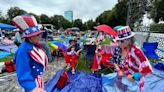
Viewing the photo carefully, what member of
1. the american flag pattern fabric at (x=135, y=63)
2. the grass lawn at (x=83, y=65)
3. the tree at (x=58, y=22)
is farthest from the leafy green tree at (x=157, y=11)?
the tree at (x=58, y=22)

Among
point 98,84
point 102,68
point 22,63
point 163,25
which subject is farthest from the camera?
point 163,25

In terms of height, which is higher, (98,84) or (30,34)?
(30,34)

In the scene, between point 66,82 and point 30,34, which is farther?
point 66,82

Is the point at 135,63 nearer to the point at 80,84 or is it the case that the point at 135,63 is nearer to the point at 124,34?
the point at 124,34

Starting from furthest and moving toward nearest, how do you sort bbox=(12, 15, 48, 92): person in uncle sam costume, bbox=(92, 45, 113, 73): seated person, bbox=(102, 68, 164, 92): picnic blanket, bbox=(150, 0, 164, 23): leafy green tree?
bbox=(150, 0, 164, 23): leafy green tree < bbox=(92, 45, 113, 73): seated person < bbox=(102, 68, 164, 92): picnic blanket < bbox=(12, 15, 48, 92): person in uncle sam costume

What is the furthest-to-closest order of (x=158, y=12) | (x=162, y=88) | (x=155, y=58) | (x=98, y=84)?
1. (x=158, y=12)
2. (x=155, y=58)
3. (x=98, y=84)
4. (x=162, y=88)

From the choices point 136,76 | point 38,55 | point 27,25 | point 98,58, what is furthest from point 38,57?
point 98,58

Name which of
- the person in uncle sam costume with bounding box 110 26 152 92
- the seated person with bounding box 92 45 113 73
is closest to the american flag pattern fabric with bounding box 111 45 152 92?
the person in uncle sam costume with bounding box 110 26 152 92

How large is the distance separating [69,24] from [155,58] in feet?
321

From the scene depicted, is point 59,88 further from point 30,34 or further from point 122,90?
point 30,34

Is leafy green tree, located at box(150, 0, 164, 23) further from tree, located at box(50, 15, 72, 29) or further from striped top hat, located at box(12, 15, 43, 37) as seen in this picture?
tree, located at box(50, 15, 72, 29)

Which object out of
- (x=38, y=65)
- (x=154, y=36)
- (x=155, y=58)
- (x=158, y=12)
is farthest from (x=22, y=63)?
(x=158, y=12)

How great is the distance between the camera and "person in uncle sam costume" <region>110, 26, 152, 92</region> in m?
3.35

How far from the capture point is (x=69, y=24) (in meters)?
108
